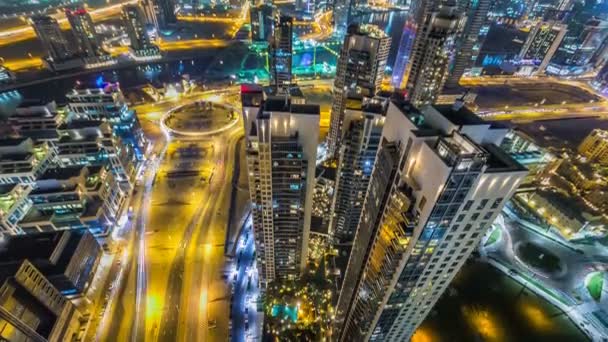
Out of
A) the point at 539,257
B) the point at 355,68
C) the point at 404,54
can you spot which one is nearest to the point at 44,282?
the point at 355,68

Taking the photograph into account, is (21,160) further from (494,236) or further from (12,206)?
(494,236)

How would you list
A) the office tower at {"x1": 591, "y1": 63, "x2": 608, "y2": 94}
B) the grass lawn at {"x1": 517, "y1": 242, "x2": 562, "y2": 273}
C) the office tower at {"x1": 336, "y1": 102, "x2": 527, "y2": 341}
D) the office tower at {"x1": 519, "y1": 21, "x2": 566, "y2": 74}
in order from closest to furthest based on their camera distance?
the office tower at {"x1": 336, "y1": 102, "x2": 527, "y2": 341}
the grass lawn at {"x1": 517, "y1": 242, "x2": 562, "y2": 273}
the office tower at {"x1": 591, "y1": 63, "x2": 608, "y2": 94}
the office tower at {"x1": 519, "y1": 21, "x2": 566, "y2": 74}

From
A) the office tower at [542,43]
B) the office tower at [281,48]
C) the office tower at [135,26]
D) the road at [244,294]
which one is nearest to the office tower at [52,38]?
the office tower at [135,26]

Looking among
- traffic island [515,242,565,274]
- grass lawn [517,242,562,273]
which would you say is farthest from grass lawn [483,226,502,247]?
grass lawn [517,242,562,273]

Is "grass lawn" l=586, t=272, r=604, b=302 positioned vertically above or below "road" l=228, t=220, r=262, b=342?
above

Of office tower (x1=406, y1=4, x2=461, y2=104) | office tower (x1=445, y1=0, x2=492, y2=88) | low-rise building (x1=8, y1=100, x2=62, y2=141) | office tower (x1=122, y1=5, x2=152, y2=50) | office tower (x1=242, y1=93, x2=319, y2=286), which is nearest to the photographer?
office tower (x1=242, y1=93, x2=319, y2=286)

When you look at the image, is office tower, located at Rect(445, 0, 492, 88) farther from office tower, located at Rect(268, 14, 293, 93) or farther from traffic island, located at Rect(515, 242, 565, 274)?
traffic island, located at Rect(515, 242, 565, 274)
